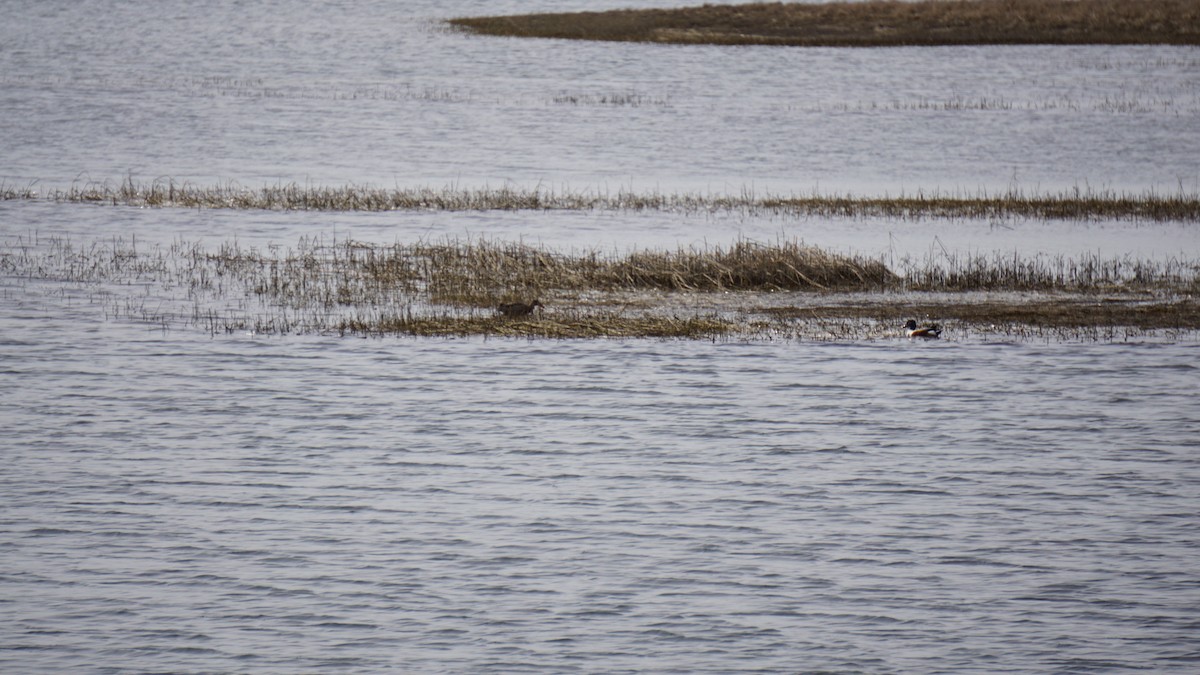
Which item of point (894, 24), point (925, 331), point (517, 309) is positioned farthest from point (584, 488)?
point (894, 24)

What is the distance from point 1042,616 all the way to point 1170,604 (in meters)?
1.27

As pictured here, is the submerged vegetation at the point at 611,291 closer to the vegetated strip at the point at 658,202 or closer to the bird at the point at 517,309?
the bird at the point at 517,309

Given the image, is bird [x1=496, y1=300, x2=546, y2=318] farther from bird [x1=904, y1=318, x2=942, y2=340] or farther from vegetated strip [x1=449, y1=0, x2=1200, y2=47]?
vegetated strip [x1=449, y1=0, x2=1200, y2=47]

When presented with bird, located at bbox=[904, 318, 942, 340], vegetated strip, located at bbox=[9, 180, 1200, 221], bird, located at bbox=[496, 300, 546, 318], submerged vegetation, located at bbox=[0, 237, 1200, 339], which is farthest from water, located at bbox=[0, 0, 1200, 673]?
vegetated strip, located at bbox=[9, 180, 1200, 221]

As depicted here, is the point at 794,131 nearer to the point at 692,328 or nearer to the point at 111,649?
the point at 692,328

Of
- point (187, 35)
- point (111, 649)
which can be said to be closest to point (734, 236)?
point (111, 649)

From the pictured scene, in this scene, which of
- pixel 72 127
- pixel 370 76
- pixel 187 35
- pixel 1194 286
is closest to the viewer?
pixel 1194 286

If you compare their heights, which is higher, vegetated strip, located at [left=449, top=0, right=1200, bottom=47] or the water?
vegetated strip, located at [left=449, top=0, right=1200, bottom=47]

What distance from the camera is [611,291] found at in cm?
2833

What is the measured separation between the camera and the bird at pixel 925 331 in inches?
980

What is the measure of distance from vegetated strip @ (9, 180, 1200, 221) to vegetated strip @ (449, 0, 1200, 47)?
43224 millimetres

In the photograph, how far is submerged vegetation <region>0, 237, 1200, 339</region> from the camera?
85.1 feet

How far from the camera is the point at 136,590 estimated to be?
47.9ft

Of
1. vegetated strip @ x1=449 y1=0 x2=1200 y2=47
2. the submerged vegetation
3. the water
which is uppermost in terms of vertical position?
vegetated strip @ x1=449 y1=0 x2=1200 y2=47
